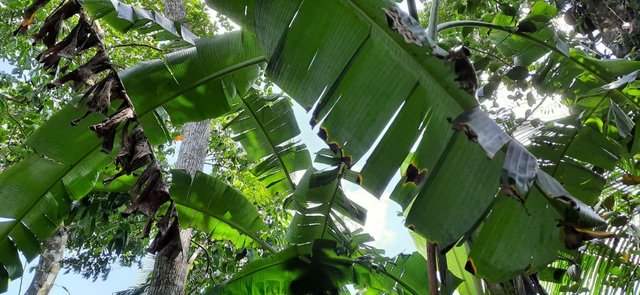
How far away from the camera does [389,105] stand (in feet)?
5.71

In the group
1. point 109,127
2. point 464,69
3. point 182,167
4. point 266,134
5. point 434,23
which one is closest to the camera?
point 464,69

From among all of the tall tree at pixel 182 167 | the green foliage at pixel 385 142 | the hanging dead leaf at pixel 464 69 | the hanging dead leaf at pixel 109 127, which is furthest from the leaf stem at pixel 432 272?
the tall tree at pixel 182 167

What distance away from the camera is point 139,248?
6.79m

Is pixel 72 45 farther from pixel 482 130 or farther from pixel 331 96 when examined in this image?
pixel 482 130

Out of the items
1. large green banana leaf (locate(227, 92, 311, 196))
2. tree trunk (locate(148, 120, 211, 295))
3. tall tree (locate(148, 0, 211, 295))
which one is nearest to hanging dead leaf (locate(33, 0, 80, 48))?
tree trunk (locate(148, 120, 211, 295))

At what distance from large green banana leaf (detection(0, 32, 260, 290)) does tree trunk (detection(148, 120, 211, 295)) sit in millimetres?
672

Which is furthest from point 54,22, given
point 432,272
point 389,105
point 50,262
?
point 50,262

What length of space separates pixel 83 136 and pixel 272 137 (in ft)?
3.81

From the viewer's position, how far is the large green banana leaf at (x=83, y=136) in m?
2.38

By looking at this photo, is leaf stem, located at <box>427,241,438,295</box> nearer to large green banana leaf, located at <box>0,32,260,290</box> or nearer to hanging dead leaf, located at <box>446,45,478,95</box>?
hanging dead leaf, located at <box>446,45,478,95</box>

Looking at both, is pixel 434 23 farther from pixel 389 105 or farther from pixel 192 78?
pixel 192 78

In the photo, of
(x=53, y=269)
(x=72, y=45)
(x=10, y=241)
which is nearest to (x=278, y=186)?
(x=10, y=241)

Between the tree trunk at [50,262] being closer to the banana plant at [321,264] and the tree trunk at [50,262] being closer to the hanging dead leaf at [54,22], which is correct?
the banana plant at [321,264]

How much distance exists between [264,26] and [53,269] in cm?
485
